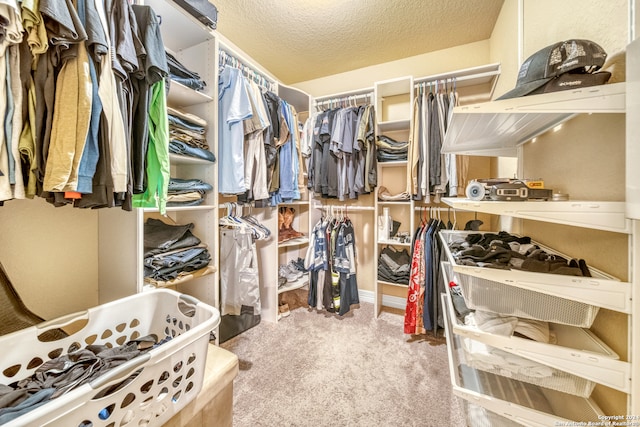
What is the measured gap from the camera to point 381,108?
2.51 meters

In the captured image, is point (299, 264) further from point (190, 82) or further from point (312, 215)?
point (190, 82)

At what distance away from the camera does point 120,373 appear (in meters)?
0.56

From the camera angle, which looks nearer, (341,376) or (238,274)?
(341,376)

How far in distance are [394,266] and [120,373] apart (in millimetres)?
2088

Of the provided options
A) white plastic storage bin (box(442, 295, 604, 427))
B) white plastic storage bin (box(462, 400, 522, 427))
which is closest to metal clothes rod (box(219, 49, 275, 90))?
white plastic storage bin (box(442, 295, 604, 427))

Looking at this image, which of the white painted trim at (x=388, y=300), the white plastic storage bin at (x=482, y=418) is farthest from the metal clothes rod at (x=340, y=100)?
the white plastic storage bin at (x=482, y=418)

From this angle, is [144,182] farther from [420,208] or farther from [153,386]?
[420,208]

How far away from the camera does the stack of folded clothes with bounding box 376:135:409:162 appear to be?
2258 mm

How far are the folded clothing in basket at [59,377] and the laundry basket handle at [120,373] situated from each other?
0.12 m

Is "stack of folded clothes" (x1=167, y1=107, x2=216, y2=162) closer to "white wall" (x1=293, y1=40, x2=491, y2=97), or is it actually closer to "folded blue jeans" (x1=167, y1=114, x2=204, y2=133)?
"folded blue jeans" (x1=167, y1=114, x2=204, y2=133)

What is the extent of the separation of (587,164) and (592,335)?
56cm

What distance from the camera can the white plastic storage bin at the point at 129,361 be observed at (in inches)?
20.2

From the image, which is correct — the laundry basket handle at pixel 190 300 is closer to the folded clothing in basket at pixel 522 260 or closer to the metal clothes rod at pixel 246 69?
the folded clothing in basket at pixel 522 260

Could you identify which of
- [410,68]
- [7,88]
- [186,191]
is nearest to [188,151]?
[186,191]
